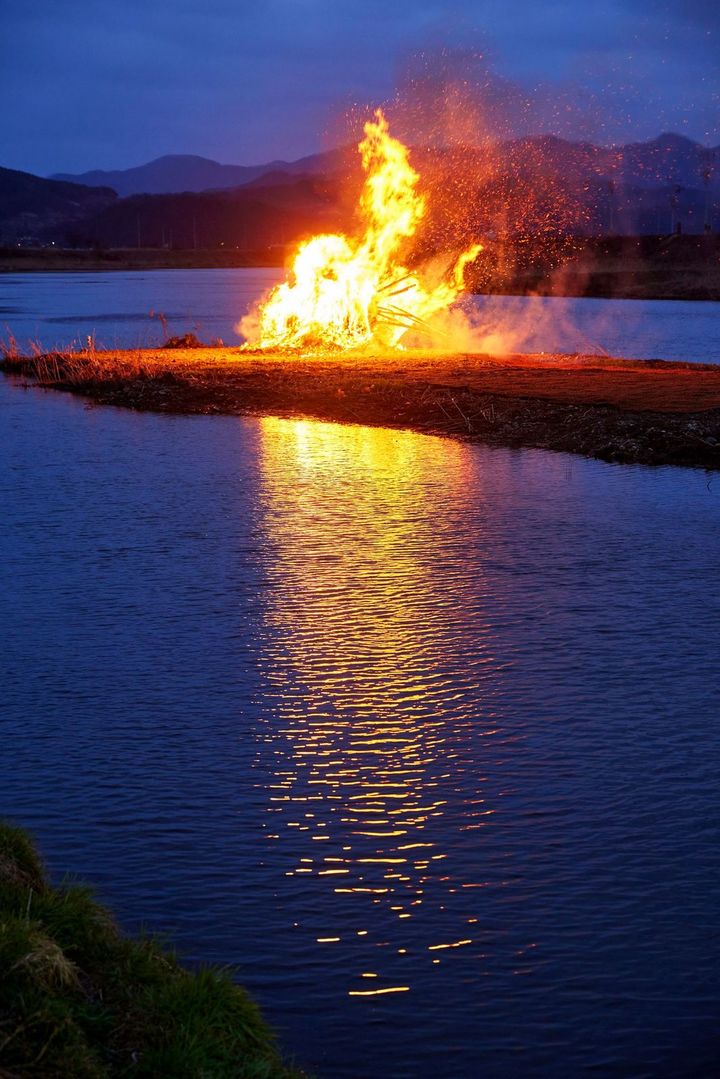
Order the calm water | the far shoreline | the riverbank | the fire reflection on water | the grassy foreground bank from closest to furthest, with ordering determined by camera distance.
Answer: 1. the grassy foreground bank
2. the fire reflection on water
3. the riverbank
4. the calm water
5. the far shoreline

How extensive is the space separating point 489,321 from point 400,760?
47955 mm

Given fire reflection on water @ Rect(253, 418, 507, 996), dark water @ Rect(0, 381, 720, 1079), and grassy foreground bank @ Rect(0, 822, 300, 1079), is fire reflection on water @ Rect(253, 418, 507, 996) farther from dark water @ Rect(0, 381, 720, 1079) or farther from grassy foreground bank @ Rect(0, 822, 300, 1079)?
grassy foreground bank @ Rect(0, 822, 300, 1079)

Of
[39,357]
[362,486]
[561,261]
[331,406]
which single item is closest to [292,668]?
[362,486]

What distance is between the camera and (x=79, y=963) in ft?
17.5

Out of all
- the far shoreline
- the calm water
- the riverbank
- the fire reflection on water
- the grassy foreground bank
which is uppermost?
the far shoreline

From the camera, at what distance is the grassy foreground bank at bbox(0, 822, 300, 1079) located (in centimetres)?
452

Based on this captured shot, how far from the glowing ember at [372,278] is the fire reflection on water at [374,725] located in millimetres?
18709

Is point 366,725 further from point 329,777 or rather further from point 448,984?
point 448,984

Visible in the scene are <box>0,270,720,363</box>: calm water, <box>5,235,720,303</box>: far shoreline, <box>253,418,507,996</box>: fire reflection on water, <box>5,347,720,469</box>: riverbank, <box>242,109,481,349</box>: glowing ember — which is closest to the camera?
<box>253,418,507,996</box>: fire reflection on water

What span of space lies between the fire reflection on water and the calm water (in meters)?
25.6

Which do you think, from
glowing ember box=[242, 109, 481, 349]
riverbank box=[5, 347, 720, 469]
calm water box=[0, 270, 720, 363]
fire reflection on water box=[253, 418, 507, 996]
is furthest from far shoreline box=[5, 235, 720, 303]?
fire reflection on water box=[253, 418, 507, 996]

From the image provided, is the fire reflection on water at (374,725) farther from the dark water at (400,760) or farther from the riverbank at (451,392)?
the riverbank at (451,392)

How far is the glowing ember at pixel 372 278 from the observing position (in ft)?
115

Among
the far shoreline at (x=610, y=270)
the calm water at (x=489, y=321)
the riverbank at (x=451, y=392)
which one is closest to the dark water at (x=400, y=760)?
the riverbank at (x=451, y=392)
